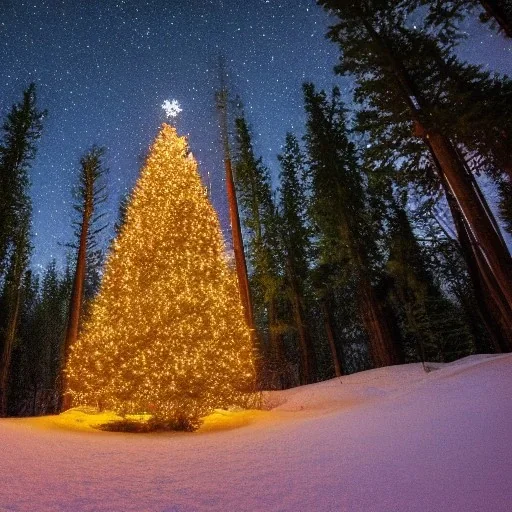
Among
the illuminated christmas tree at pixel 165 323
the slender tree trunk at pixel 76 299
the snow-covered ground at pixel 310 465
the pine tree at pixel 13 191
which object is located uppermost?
the pine tree at pixel 13 191

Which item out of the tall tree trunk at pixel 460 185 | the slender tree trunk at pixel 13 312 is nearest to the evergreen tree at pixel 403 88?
the tall tree trunk at pixel 460 185

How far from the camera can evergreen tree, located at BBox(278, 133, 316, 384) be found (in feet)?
68.5

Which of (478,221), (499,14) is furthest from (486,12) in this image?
(478,221)

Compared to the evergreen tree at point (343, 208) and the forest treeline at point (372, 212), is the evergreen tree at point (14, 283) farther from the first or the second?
the evergreen tree at point (343, 208)

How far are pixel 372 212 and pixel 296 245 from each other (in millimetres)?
6957

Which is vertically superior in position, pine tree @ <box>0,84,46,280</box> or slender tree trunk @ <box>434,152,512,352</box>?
pine tree @ <box>0,84,46,280</box>

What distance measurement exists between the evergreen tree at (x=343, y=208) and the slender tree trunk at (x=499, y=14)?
363 inches

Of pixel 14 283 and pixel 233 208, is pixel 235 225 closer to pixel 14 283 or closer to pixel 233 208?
pixel 233 208

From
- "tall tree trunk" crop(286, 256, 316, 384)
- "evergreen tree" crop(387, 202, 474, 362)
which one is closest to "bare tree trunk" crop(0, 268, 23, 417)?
"tall tree trunk" crop(286, 256, 316, 384)

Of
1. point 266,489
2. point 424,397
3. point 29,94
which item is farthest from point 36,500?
point 29,94

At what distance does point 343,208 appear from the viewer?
1748cm

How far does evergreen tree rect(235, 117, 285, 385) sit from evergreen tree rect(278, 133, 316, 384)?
2.40 feet

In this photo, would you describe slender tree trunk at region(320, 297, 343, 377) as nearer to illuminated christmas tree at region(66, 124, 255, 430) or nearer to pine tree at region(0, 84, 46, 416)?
illuminated christmas tree at region(66, 124, 255, 430)

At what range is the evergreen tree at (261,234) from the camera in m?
22.0
